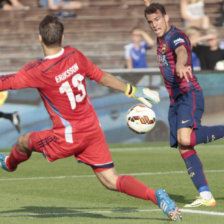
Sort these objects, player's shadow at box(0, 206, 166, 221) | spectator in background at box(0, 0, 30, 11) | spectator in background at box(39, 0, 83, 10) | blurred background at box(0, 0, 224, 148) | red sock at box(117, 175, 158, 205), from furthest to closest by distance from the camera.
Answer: spectator in background at box(0, 0, 30, 11)
spectator in background at box(39, 0, 83, 10)
blurred background at box(0, 0, 224, 148)
player's shadow at box(0, 206, 166, 221)
red sock at box(117, 175, 158, 205)

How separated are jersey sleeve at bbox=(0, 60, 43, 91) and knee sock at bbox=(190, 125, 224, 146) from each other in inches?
96.5

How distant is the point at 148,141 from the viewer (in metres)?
15.7

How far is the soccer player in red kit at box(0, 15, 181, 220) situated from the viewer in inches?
281

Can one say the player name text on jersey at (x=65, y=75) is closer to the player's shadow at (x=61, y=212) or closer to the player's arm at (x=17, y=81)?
the player's arm at (x=17, y=81)

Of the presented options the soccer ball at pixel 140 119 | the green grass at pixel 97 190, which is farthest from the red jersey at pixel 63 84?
the soccer ball at pixel 140 119

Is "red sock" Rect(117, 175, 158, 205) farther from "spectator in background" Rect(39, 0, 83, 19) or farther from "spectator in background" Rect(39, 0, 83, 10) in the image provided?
"spectator in background" Rect(39, 0, 83, 10)

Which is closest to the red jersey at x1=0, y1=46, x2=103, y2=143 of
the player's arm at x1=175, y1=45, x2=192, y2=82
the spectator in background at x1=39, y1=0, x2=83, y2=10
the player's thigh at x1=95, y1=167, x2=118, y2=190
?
the player's thigh at x1=95, y1=167, x2=118, y2=190

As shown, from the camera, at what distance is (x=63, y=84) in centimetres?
720

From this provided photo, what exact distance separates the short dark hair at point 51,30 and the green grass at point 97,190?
1.80 metres

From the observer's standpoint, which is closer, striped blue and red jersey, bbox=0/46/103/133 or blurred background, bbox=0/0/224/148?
striped blue and red jersey, bbox=0/46/103/133

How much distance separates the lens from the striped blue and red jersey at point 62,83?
715cm

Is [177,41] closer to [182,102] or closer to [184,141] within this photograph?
[182,102]

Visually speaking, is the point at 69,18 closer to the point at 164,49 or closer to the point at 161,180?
the point at 161,180

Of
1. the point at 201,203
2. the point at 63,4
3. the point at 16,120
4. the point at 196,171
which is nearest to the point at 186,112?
the point at 196,171
